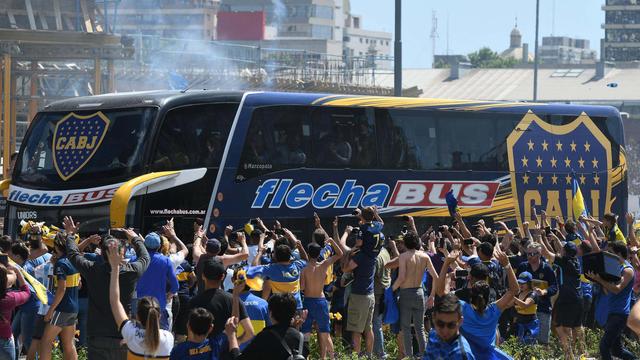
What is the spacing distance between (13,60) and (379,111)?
2485 centimetres

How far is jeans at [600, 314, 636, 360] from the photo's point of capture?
12.3 m

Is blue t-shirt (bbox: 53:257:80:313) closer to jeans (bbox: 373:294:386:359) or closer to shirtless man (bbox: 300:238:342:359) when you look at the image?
shirtless man (bbox: 300:238:342:359)

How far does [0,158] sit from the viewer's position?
41.9 m

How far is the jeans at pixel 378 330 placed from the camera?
555 inches

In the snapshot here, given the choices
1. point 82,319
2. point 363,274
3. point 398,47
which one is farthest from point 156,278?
point 398,47

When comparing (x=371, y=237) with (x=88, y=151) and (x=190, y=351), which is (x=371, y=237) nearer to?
(x=190, y=351)

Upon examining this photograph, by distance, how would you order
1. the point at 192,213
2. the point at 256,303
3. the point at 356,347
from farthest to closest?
the point at 192,213, the point at 356,347, the point at 256,303

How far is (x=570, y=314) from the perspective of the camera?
46.2ft

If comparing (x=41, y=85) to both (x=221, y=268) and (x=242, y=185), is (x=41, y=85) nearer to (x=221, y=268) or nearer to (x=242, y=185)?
(x=242, y=185)

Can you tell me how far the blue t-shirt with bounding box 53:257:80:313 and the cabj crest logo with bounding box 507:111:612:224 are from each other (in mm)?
11430

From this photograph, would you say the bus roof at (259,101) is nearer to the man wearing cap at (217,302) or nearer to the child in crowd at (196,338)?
the man wearing cap at (217,302)

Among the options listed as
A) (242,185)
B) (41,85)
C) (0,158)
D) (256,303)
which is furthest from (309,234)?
(41,85)

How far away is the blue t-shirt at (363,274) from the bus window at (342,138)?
596 cm

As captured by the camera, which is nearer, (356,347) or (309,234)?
(356,347)
